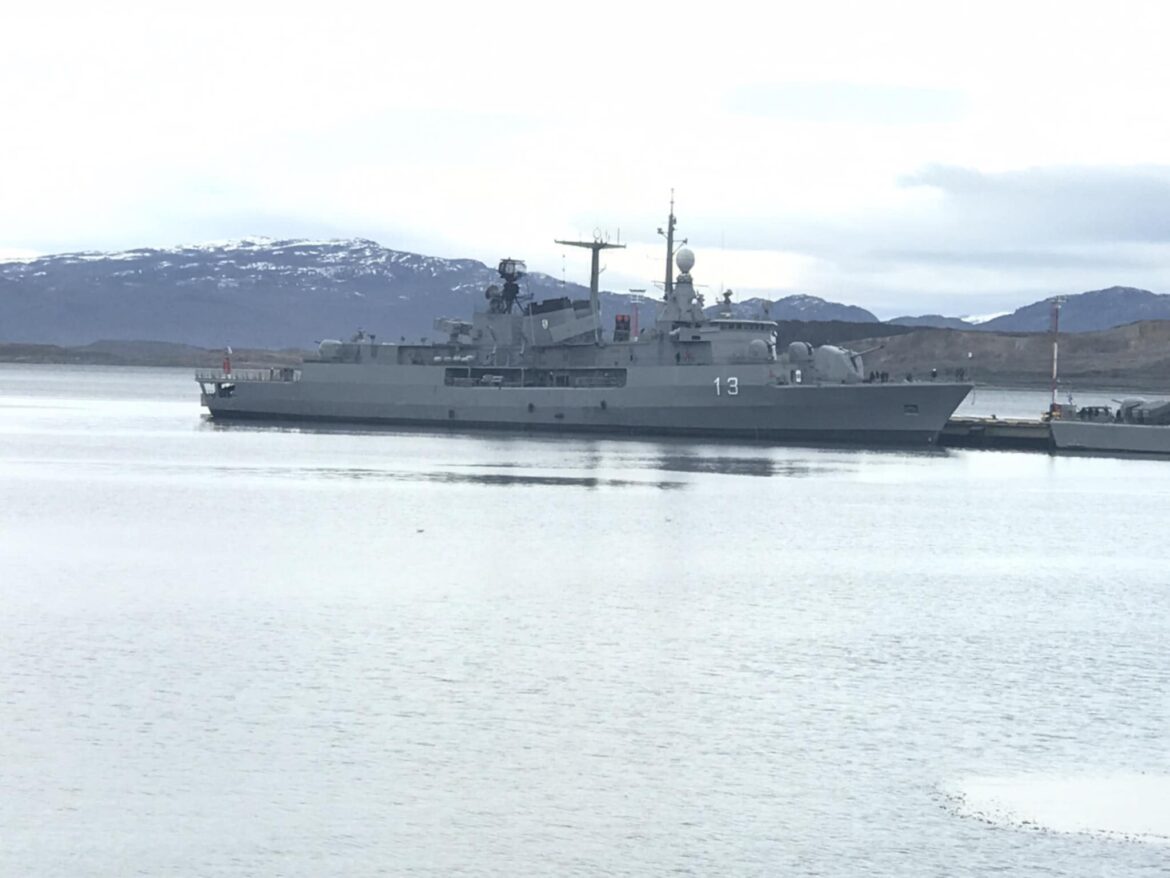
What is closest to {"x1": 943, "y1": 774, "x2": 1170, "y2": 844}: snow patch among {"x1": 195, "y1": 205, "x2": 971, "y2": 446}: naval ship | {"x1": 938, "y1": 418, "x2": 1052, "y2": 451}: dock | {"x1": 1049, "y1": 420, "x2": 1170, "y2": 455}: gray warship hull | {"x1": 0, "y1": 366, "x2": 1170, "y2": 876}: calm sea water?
{"x1": 0, "y1": 366, "x2": 1170, "y2": 876}: calm sea water

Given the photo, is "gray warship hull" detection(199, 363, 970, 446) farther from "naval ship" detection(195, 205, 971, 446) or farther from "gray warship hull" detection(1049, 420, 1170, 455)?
"gray warship hull" detection(1049, 420, 1170, 455)

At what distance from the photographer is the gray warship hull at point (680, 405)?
63.6 meters

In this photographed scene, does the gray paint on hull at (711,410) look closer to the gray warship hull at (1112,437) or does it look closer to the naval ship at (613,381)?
the naval ship at (613,381)

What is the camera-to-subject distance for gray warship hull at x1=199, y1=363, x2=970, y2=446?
63625mm

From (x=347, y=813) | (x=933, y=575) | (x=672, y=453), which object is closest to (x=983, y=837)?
(x=347, y=813)

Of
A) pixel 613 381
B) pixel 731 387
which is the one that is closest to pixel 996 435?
pixel 731 387

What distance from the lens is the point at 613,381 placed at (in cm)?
6750

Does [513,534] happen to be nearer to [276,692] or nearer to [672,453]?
[276,692]

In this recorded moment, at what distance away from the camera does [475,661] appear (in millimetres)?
20938

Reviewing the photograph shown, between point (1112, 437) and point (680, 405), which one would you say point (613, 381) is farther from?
point (1112, 437)

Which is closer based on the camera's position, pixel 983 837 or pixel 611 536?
pixel 983 837

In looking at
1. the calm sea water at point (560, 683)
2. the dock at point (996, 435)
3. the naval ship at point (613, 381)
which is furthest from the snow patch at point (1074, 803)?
the dock at point (996, 435)

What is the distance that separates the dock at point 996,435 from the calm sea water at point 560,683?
2750cm

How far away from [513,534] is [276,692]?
16.7 meters
